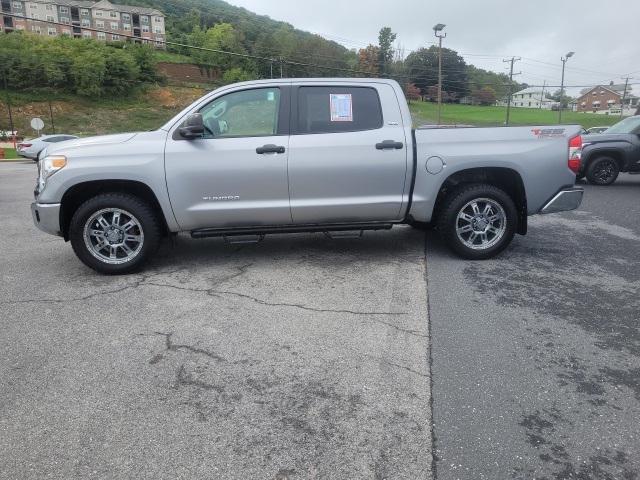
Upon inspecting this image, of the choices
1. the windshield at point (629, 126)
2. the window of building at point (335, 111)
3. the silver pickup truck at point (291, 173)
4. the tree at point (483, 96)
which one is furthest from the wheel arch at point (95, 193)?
the tree at point (483, 96)

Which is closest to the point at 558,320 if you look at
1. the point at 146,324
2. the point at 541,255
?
the point at 541,255

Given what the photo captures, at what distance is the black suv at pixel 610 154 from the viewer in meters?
11.5

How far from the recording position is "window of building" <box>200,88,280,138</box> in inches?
197

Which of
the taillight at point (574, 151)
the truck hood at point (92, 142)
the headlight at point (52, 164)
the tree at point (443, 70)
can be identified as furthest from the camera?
the tree at point (443, 70)

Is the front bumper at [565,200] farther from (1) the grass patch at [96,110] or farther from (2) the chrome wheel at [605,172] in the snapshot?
(1) the grass patch at [96,110]

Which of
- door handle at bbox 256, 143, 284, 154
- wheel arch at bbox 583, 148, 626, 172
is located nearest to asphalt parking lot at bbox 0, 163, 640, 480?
door handle at bbox 256, 143, 284, 154

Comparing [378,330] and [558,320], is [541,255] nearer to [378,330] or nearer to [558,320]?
[558,320]

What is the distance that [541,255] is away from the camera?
5.73m

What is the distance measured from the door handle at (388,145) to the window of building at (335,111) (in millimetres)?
209

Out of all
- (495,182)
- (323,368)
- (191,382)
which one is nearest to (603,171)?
(495,182)

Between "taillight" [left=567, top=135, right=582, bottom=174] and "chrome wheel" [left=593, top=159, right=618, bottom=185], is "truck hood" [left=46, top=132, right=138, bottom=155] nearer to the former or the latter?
"taillight" [left=567, top=135, right=582, bottom=174]

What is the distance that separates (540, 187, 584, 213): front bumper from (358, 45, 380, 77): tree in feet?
232

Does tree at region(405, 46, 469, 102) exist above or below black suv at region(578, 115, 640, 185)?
above

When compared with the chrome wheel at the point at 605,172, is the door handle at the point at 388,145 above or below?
above
